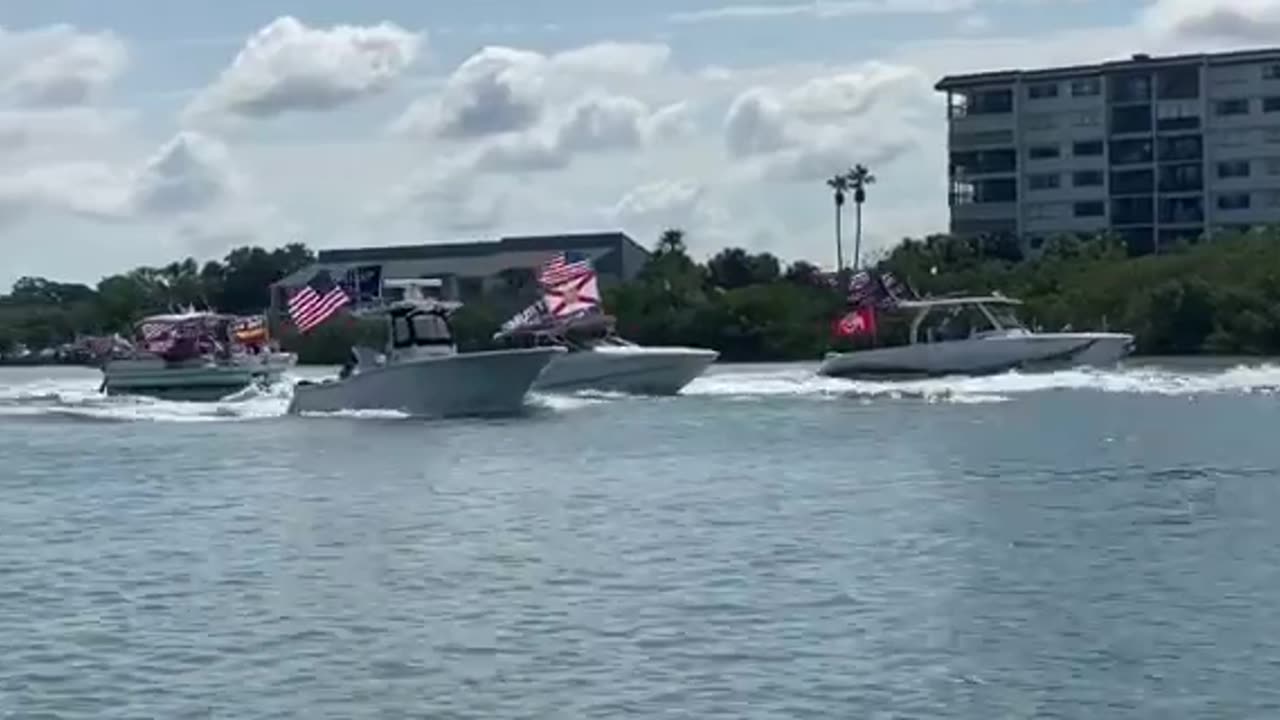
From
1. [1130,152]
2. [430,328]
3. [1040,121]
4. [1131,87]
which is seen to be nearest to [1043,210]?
[1040,121]

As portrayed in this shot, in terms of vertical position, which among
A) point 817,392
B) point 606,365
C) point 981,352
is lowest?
point 817,392

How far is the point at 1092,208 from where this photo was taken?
145750 mm

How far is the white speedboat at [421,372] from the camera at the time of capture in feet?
214

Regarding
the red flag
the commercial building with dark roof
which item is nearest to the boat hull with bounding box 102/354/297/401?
the red flag

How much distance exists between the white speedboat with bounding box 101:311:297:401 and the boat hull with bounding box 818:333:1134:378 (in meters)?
19.6

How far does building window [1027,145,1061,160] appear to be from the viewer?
146125 mm

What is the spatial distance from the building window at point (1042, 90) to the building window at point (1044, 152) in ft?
8.90

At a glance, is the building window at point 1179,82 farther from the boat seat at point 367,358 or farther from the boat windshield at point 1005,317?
Answer: the boat seat at point 367,358

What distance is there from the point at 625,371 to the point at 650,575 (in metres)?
48.7

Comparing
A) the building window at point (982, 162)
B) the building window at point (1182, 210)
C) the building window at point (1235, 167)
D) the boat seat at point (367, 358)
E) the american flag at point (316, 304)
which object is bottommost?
the boat seat at point (367, 358)

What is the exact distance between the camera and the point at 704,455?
179 feet

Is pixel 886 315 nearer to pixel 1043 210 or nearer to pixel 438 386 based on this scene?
pixel 438 386

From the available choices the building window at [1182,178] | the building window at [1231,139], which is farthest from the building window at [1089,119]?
the building window at [1231,139]

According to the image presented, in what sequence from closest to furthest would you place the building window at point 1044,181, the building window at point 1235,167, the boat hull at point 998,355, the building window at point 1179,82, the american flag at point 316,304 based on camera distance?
the american flag at point 316,304 < the boat hull at point 998,355 < the building window at point 1235,167 < the building window at point 1179,82 < the building window at point 1044,181
